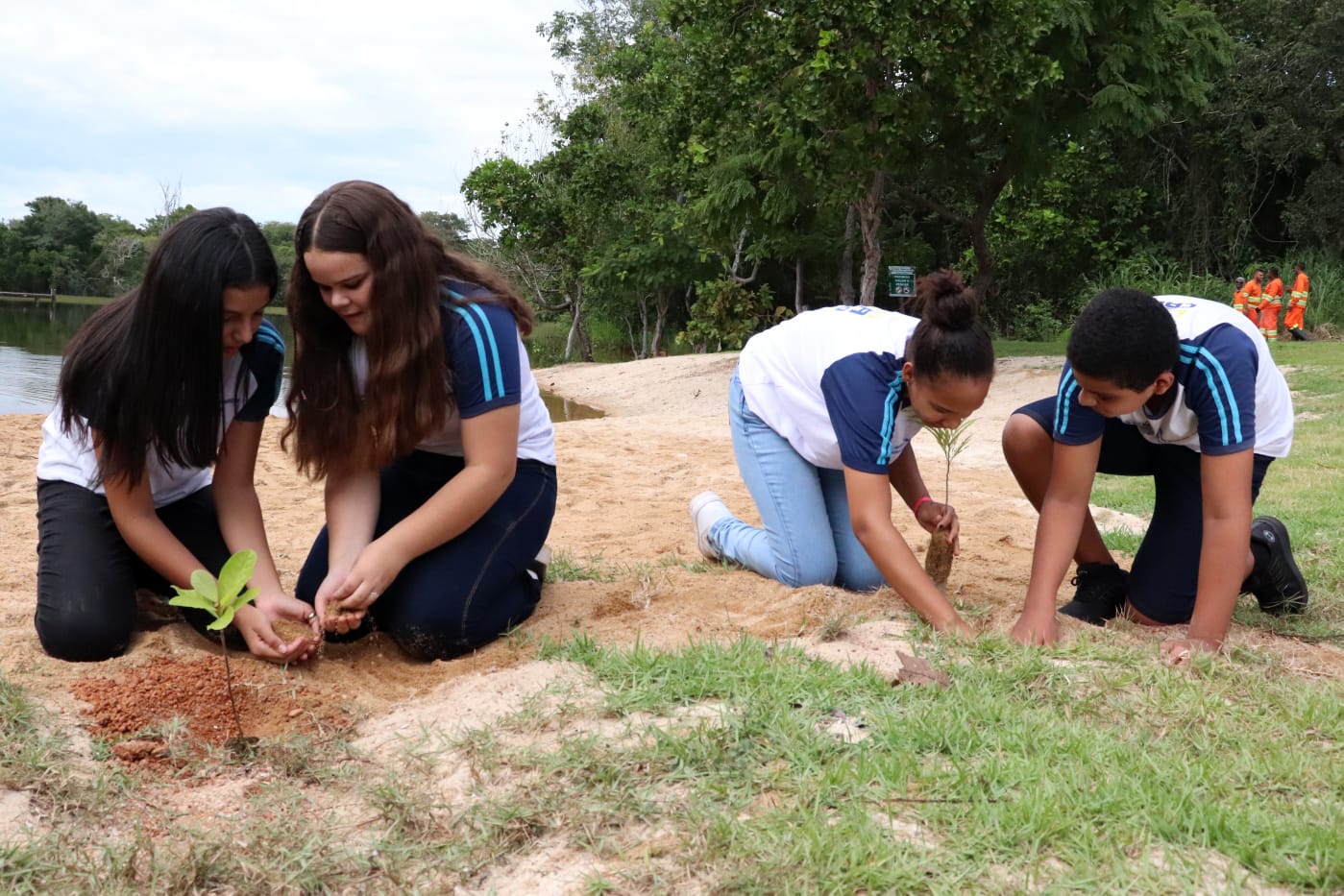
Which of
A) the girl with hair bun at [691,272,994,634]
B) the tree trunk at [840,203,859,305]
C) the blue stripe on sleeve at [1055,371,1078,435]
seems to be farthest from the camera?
the tree trunk at [840,203,859,305]

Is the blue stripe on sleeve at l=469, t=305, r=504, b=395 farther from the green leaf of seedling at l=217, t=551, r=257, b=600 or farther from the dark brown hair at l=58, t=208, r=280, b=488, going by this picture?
the green leaf of seedling at l=217, t=551, r=257, b=600

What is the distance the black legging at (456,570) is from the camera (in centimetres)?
296

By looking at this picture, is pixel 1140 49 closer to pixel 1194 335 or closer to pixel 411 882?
pixel 1194 335

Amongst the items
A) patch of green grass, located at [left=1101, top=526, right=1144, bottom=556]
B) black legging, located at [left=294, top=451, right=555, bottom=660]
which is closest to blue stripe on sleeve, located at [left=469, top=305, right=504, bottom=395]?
black legging, located at [left=294, top=451, right=555, bottom=660]

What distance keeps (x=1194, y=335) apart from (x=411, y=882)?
2390 mm

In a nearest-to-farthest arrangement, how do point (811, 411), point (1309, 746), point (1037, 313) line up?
point (1309, 746), point (811, 411), point (1037, 313)

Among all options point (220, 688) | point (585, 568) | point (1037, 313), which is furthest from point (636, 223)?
point (220, 688)

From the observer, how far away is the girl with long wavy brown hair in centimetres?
276

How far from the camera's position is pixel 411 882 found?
1.81 meters

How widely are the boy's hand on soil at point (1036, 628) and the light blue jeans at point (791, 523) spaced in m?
0.68

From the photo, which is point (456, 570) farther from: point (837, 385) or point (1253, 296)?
point (1253, 296)

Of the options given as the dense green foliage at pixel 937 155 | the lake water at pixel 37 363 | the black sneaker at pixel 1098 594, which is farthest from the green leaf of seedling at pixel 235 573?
the dense green foliage at pixel 937 155

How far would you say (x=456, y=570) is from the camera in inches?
118

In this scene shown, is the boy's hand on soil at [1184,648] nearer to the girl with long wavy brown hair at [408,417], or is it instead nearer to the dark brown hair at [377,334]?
the girl with long wavy brown hair at [408,417]
